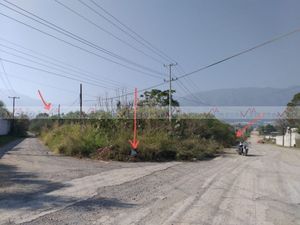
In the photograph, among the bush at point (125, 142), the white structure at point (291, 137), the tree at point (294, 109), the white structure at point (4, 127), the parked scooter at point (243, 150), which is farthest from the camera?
the white structure at point (291, 137)

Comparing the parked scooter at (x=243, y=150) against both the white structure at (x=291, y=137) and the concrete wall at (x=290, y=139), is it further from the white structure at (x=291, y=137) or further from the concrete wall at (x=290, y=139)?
the concrete wall at (x=290, y=139)

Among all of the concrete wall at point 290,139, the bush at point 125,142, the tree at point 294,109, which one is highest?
the tree at point 294,109

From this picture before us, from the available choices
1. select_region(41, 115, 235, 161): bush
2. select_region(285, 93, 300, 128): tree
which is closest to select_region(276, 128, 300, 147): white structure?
select_region(285, 93, 300, 128): tree

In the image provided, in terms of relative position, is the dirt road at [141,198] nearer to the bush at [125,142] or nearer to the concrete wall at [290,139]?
the bush at [125,142]

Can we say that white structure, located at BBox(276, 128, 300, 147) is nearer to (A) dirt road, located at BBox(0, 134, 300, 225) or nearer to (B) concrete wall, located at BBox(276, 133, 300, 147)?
(B) concrete wall, located at BBox(276, 133, 300, 147)

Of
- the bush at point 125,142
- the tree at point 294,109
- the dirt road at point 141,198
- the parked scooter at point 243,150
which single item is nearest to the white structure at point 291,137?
the tree at point 294,109

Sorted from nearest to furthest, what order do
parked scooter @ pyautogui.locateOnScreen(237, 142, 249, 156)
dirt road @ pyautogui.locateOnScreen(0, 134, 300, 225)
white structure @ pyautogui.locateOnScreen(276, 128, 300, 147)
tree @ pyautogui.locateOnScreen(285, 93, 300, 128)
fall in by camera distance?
dirt road @ pyautogui.locateOnScreen(0, 134, 300, 225)
parked scooter @ pyautogui.locateOnScreen(237, 142, 249, 156)
tree @ pyautogui.locateOnScreen(285, 93, 300, 128)
white structure @ pyautogui.locateOnScreen(276, 128, 300, 147)

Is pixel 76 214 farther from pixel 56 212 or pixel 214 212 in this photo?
pixel 214 212

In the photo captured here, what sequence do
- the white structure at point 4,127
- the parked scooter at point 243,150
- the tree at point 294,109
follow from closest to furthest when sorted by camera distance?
the parked scooter at point 243,150, the white structure at point 4,127, the tree at point 294,109

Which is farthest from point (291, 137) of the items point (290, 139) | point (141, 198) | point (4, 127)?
point (141, 198)

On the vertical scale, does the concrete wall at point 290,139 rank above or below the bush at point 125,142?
below

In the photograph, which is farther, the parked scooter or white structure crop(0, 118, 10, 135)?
white structure crop(0, 118, 10, 135)

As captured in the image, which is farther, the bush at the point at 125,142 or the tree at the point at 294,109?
the tree at the point at 294,109

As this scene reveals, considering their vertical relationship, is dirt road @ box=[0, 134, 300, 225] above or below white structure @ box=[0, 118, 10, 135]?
below
